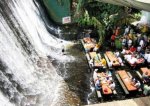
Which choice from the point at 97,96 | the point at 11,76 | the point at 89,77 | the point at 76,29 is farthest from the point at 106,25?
the point at 11,76

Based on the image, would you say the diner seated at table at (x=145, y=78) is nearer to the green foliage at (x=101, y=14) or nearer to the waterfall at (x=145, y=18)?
the green foliage at (x=101, y=14)

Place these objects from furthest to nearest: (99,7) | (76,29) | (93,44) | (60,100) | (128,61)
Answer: (76,29)
(99,7)
(93,44)
(128,61)
(60,100)

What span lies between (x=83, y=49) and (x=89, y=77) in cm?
282

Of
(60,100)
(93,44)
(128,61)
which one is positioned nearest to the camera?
(60,100)

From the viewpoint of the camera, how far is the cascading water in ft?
30.4

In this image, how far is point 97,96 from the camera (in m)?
9.85

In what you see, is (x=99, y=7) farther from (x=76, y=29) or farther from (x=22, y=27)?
(x=22, y=27)

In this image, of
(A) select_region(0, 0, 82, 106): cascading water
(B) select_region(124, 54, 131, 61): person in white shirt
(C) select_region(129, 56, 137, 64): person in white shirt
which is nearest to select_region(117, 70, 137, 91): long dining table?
(C) select_region(129, 56, 137, 64): person in white shirt

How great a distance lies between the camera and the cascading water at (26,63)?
9.27 meters

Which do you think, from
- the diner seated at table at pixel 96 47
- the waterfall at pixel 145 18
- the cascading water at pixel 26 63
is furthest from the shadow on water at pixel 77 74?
the waterfall at pixel 145 18

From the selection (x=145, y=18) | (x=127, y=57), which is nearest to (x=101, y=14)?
(x=145, y=18)

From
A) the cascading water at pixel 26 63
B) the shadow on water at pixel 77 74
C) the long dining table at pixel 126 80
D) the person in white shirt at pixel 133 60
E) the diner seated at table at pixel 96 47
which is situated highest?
Result: the cascading water at pixel 26 63

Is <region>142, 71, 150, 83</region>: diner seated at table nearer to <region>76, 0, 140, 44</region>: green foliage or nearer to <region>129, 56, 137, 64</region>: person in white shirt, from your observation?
<region>129, 56, 137, 64</region>: person in white shirt

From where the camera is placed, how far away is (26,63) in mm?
10914
